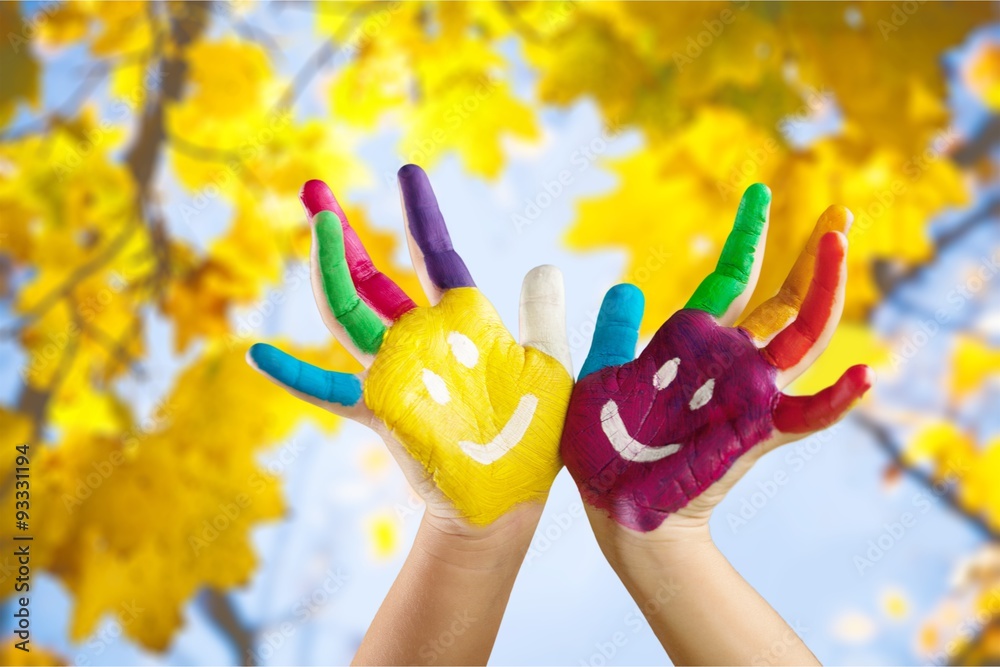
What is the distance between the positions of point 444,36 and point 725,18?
21.4 inches

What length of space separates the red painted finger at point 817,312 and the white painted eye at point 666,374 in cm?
8

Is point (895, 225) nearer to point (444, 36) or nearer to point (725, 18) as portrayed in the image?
point (725, 18)

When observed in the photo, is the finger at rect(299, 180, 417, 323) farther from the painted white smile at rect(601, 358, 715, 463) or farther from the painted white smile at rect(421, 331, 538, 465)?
Answer: the painted white smile at rect(601, 358, 715, 463)

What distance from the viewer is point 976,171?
156cm

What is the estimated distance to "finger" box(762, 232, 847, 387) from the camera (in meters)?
0.69

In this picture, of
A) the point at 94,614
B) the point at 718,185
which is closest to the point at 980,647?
the point at 718,185

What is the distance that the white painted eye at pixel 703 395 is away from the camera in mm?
712

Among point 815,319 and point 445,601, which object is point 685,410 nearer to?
point 815,319

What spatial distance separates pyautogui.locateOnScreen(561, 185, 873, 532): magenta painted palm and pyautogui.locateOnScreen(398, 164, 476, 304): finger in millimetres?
169

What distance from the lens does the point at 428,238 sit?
0.83 meters

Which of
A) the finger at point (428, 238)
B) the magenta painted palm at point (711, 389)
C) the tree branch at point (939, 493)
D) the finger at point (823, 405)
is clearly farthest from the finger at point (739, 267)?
the tree branch at point (939, 493)

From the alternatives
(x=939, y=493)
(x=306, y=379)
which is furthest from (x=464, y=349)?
(x=939, y=493)

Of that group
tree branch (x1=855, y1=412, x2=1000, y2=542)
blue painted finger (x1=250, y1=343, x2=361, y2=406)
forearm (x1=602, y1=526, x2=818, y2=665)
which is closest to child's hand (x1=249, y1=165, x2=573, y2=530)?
blue painted finger (x1=250, y1=343, x2=361, y2=406)

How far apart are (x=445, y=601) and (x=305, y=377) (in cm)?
25
